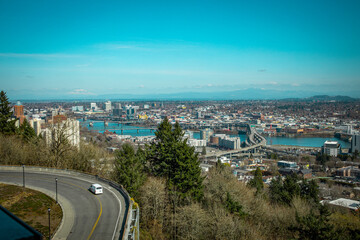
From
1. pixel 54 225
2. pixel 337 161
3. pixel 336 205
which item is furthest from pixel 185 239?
pixel 337 161

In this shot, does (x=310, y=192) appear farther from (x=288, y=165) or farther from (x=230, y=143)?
(x=230, y=143)

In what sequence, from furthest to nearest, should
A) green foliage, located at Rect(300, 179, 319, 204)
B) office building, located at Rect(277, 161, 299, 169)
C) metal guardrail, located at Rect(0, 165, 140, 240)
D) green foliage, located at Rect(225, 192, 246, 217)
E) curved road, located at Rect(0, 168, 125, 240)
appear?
office building, located at Rect(277, 161, 299, 169) < green foliage, located at Rect(300, 179, 319, 204) < green foliage, located at Rect(225, 192, 246, 217) < curved road, located at Rect(0, 168, 125, 240) < metal guardrail, located at Rect(0, 165, 140, 240)

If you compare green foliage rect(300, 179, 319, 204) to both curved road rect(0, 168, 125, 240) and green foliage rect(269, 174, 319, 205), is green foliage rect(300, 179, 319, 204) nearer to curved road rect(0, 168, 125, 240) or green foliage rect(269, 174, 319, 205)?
green foliage rect(269, 174, 319, 205)

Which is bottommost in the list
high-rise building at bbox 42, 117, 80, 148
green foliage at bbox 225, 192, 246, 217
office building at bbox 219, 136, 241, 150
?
office building at bbox 219, 136, 241, 150

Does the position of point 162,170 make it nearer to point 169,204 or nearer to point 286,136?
point 169,204

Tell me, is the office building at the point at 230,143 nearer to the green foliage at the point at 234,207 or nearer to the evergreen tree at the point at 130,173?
the evergreen tree at the point at 130,173

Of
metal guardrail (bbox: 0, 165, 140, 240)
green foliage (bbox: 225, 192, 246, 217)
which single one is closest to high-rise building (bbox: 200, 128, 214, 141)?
metal guardrail (bbox: 0, 165, 140, 240)
